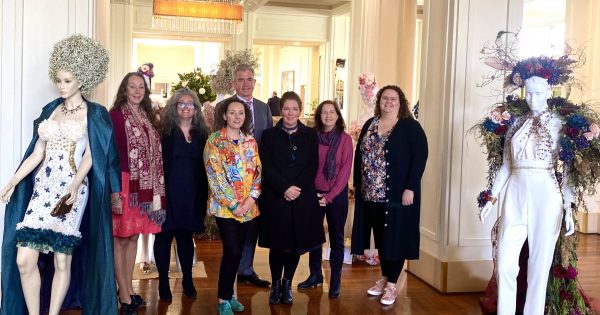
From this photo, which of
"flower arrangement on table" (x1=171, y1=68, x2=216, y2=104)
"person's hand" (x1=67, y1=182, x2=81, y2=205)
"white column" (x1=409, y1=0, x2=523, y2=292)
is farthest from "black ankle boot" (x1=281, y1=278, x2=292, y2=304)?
"flower arrangement on table" (x1=171, y1=68, x2=216, y2=104)

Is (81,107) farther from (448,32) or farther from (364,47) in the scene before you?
(364,47)

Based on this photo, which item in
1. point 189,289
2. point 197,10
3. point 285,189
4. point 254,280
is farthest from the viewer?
point 197,10

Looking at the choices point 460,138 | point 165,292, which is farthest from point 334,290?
point 460,138

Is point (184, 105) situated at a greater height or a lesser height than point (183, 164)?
greater

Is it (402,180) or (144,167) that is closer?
(144,167)

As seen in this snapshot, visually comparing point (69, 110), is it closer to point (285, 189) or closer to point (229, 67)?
point (285, 189)

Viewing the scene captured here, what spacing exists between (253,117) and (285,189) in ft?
2.54

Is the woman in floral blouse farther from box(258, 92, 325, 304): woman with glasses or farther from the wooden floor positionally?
the wooden floor

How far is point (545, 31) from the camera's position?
493 inches

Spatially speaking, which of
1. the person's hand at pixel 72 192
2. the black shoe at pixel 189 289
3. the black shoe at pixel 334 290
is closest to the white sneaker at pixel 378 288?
the black shoe at pixel 334 290

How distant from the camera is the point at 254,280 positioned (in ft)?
16.1

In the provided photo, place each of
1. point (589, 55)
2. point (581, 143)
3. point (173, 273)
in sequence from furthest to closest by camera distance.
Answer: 1. point (589, 55)
2. point (173, 273)
3. point (581, 143)

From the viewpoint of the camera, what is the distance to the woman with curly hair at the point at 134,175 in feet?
12.6

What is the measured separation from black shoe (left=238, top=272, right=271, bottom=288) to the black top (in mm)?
889
